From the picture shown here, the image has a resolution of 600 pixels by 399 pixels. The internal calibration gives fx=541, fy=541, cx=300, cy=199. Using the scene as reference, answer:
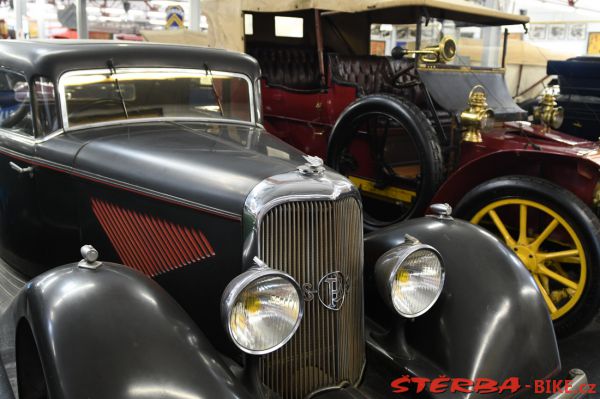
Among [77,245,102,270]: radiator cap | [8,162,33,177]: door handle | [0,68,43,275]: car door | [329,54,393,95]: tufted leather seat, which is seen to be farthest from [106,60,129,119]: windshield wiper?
[329,54,393,95]: tufted leather seat

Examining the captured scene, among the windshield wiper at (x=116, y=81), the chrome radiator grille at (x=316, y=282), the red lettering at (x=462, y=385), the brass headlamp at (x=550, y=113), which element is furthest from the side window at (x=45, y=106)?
the brass headlamp at (x=550, y=113)

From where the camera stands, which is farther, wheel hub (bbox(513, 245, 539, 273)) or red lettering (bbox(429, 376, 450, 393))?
wheel hub (bbox(513, 245, 539, 273))

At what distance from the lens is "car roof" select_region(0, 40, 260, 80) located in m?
2.64

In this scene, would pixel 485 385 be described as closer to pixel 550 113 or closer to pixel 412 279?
pixel 412 279

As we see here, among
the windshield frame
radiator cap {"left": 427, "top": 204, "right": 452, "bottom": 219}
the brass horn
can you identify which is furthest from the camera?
the brass horn

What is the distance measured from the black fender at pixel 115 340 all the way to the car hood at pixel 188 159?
43 cm

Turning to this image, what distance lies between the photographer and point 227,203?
75.0 inches

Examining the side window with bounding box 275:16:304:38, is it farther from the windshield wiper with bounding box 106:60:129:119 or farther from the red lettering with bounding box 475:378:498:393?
the red lettering with bounding box 475:378:498:393

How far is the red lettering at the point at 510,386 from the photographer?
1896 mm

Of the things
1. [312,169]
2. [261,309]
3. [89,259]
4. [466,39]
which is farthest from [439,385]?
[466,39]

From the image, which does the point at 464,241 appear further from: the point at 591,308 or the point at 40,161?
the point at 40,161

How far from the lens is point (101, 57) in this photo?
8.94 ft

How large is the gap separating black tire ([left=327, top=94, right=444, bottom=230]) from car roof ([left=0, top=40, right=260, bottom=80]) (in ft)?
4.44

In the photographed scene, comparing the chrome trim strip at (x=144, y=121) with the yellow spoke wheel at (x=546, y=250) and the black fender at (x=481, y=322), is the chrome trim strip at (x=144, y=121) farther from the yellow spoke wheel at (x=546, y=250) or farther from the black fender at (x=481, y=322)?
the yellow spoke wheel at (x=546, y=250)
